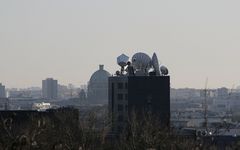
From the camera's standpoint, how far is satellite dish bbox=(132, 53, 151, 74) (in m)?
72.4

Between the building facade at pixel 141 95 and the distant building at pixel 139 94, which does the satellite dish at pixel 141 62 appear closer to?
the distant building at pixel 139 94

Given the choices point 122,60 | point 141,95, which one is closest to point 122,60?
point 122,60

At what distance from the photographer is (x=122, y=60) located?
238 ft

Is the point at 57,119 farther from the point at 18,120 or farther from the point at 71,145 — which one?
the point at 71,145

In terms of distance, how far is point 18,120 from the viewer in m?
54.9

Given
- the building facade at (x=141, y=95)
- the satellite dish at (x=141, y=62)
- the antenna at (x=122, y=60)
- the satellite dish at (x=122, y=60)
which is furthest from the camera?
the satellite dish at (x=141, y=62)

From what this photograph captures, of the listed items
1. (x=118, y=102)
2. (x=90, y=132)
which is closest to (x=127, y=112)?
(x=118, y=102)

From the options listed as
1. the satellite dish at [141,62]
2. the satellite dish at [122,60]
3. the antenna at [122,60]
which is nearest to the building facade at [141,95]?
the antenna at [122,60]

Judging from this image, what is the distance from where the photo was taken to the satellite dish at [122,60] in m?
72.1

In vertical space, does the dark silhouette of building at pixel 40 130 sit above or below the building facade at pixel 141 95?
below

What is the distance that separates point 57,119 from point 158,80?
59.6 feet

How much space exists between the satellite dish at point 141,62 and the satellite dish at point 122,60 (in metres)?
0.74

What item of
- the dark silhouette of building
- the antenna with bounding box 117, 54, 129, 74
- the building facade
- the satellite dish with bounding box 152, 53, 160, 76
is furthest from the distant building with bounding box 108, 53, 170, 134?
the dark silhouette of building

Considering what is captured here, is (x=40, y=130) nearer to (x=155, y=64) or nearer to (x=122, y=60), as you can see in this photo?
(x=155, y=64)
